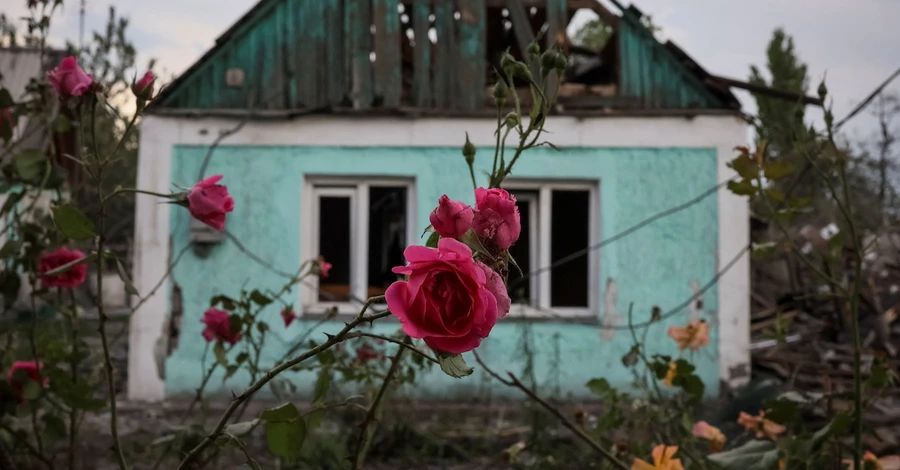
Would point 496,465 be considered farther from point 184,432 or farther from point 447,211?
point 447,211

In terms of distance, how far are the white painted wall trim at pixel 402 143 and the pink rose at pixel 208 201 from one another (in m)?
4.75

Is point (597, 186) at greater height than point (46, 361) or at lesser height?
greater

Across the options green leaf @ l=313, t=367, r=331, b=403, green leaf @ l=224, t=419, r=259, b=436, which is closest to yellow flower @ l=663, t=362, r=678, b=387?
green leaf @ l=313, t=367, r=331, b=403

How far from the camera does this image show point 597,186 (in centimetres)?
615

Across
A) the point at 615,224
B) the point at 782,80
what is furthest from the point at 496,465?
the point at 782,80

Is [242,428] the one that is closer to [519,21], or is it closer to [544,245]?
[544,245]

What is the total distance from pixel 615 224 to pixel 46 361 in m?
4.62

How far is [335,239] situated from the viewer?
6.16 metres

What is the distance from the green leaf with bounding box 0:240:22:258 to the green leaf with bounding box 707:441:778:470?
5.03ft

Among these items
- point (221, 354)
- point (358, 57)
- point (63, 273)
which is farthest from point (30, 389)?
point (358, 57)

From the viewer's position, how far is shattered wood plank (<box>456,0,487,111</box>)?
6.04m

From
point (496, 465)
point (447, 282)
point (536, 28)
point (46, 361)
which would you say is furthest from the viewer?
point (536, 28)

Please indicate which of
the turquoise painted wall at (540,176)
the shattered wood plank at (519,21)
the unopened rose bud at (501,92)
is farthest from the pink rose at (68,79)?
the shattered wood plank at (519,21)

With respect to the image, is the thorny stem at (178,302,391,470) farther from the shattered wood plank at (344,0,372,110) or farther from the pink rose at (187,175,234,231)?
the shattered wood plank at (344,0,372,110)
